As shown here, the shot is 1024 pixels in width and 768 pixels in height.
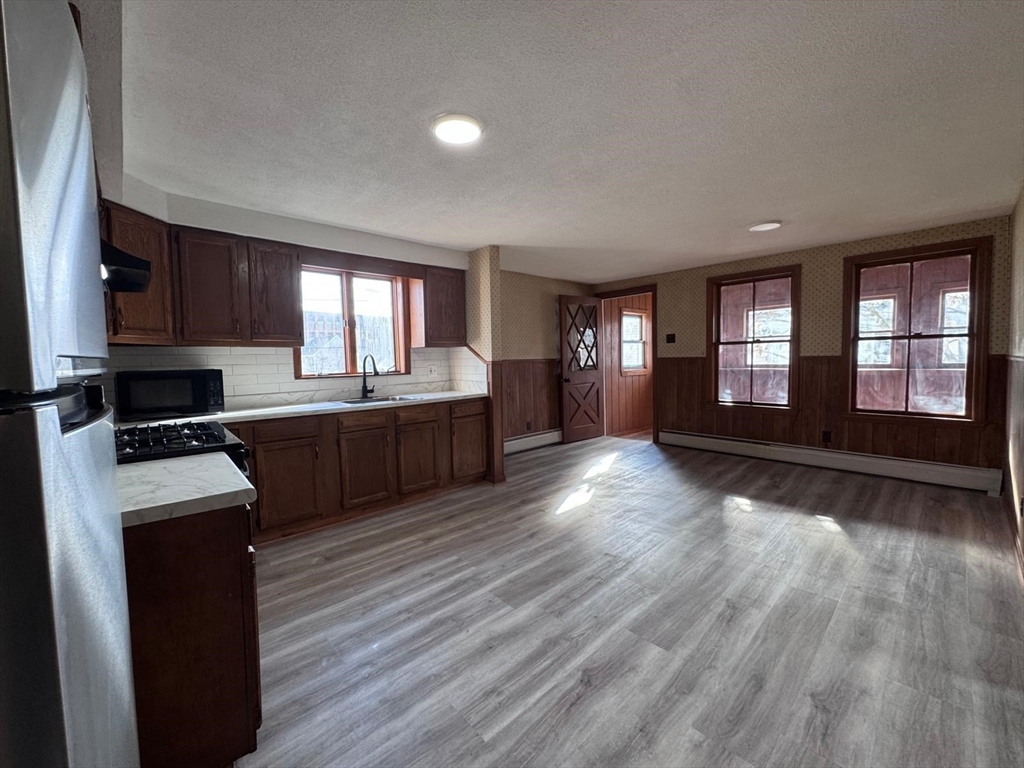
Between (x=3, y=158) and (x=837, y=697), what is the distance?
2.41 m

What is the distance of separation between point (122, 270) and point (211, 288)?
1.70m

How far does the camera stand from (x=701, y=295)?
5.31m

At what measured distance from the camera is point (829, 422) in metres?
4.43

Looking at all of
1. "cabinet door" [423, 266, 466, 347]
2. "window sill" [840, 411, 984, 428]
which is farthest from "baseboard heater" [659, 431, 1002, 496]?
"cabinet door" [423, 266, 466, 347]

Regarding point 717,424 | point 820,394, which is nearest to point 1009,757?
point 820,394

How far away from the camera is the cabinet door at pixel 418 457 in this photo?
358cm

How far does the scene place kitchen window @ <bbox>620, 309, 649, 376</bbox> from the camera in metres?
6.86

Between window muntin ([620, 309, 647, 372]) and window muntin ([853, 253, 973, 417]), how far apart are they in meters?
3.08

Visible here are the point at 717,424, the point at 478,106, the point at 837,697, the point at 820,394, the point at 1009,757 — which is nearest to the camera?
the point at 1009,757

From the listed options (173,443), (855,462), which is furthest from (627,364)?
(173,443)

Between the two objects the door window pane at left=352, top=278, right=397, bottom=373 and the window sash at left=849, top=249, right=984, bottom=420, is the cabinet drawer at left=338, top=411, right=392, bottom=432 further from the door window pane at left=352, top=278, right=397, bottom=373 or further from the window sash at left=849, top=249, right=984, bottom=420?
the window sash at left=849, top=249, right=984, bottom=420

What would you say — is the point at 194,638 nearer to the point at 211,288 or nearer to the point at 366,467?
the point at 366,467

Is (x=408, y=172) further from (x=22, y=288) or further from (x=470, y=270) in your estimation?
(x=22, y=288)

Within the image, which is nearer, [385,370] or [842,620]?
[842,620]
